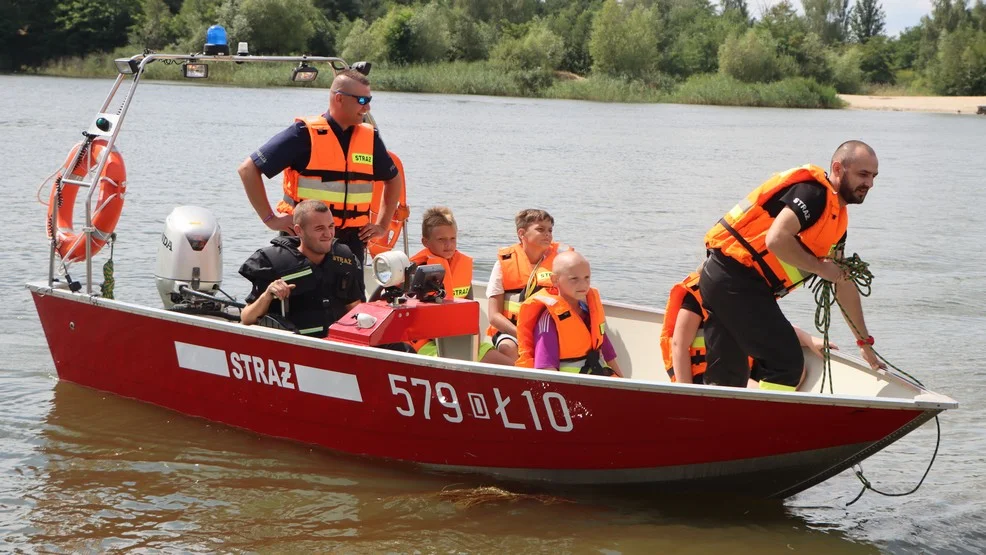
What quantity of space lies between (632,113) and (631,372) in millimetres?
33630

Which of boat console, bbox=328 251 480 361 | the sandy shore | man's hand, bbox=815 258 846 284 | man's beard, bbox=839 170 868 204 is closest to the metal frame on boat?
boat console, bbox=328 251 480 361

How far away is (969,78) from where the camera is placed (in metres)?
63.8

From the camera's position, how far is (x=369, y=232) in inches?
229

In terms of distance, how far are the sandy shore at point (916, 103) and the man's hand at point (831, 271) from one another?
1969 inches

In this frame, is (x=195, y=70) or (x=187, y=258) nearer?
(x=195, y=70)

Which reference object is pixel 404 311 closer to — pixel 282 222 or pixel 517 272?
pixel 517 272

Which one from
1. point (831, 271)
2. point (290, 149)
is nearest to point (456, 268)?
point (290, 149)

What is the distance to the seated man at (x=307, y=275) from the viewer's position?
201 inches

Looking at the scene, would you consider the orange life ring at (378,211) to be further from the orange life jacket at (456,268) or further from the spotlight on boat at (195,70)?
the spotlight on boat at (195,70)

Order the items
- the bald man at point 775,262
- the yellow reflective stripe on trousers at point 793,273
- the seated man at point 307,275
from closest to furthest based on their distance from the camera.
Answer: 1. the bald man at point 775,262
2. the yellow reflective stripe on trousers at point 793,273
3. the seated man at point 307,275

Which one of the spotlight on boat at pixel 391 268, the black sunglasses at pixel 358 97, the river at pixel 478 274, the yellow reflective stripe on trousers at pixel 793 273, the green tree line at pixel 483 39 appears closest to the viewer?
the yellow reflective stripe on trousers at pixel 793 273

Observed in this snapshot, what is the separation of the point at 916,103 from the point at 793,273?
56.7 m

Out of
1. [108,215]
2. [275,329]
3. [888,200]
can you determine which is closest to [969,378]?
[275,329]

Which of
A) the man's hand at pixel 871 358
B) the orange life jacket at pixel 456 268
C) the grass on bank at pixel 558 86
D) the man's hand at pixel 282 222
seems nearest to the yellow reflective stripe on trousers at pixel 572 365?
the orange life jacket at pixel 456 268
